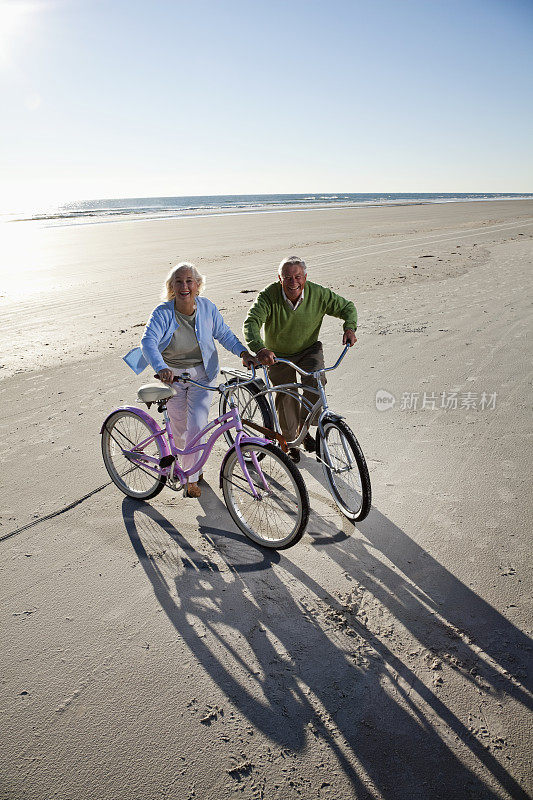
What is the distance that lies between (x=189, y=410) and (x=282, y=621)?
6.12ft

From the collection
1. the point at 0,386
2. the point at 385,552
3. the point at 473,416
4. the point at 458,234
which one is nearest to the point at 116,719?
the point at 385,552

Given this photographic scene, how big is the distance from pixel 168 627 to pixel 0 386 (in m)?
5.18

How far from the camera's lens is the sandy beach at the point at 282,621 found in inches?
85.1

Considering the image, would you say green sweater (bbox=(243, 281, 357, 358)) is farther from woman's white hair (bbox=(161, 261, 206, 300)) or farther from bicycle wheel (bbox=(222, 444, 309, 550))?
bicycle wheel (bbox=(222, 444, 309, 550))

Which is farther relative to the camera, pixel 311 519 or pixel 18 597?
pixel 311 519

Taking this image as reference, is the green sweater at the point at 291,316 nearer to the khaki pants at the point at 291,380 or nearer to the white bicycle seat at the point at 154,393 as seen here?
the khaki pants at the point at 291,380

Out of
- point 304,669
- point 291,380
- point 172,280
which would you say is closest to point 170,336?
point 172,280

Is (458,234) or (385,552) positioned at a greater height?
(458,234)

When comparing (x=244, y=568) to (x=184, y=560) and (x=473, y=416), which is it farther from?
(x=473, y=416)

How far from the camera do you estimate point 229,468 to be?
11.6ft

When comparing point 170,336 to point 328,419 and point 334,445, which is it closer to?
point 328,419

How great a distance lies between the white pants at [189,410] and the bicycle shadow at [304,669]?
82 centimetres

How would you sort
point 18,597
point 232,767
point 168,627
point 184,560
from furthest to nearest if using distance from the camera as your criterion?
point 184,560 < point 18,597 < point 168,627 < point 232,767

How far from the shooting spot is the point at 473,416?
5461 millimetres
